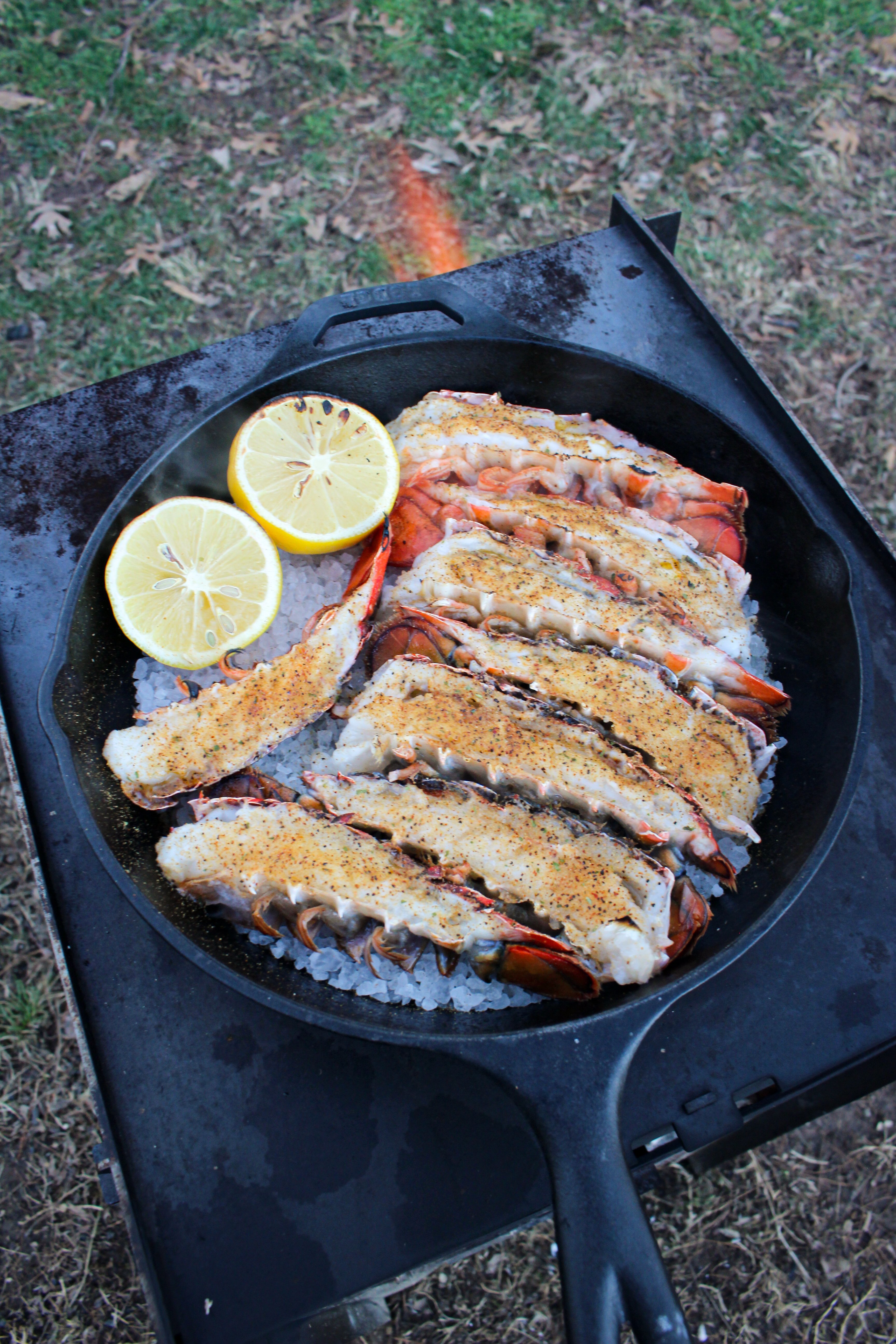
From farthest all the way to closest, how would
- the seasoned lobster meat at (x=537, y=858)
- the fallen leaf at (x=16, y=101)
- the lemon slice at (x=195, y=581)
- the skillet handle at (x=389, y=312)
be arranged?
the fallen leaf at (x=16, y=101) → the skillet handle at (x=389, y=312) → the lemon slice at (x=195, y=581) → the seasoned lobster meat at (x=537, y=858)

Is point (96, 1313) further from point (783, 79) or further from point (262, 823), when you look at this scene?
point (783, 79)

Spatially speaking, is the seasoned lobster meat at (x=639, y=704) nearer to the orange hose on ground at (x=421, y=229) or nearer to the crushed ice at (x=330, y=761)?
the crushed ice at (x=330, y=761)

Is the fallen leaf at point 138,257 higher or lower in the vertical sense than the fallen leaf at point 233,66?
lower

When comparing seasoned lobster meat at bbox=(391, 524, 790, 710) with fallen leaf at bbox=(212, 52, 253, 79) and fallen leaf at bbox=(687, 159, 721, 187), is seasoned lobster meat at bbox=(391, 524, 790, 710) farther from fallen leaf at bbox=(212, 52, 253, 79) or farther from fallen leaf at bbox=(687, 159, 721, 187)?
fallen leaf at bbox=(212, 52, 253, 79)

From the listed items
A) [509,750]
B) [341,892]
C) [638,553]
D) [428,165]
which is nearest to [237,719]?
[341,892]

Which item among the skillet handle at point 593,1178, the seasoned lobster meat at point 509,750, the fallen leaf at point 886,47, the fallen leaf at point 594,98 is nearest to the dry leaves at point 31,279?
the fallen leaf at point 594,98

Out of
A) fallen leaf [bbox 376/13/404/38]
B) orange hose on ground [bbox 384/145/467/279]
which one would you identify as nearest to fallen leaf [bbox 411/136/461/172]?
orange hose on ground [bbox 384/145/467/279]
